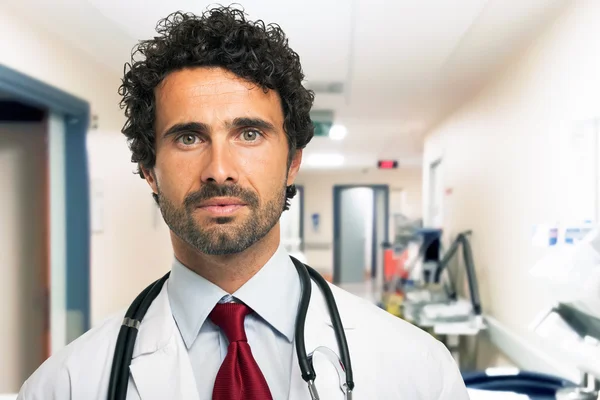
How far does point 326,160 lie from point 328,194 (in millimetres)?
155

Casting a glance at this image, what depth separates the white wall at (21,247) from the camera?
95cm

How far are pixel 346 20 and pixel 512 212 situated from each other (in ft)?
2.41

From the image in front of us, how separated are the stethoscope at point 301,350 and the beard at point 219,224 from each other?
123mm

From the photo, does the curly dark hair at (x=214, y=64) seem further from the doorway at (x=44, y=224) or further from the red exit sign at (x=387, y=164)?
the red exit sign at (x=387, y=164)

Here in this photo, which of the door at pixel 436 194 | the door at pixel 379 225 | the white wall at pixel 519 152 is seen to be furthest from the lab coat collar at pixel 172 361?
the door at pixel 436 194

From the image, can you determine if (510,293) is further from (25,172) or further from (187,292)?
(25,172)

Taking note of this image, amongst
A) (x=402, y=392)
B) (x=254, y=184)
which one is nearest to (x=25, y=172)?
(x=254, y=184)

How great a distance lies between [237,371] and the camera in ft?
1.80

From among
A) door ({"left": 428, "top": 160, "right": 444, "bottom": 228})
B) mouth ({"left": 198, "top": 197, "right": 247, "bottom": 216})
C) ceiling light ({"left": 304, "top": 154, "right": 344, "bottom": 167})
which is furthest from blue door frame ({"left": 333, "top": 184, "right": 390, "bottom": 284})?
mouth ({"left": 198, "top": 197, "right": 247, "bottom": 216})

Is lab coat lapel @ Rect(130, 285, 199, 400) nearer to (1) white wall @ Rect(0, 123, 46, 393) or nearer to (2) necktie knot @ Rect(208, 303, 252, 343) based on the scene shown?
(2) necktie knot @ Rect(208, 303, 252, 343)

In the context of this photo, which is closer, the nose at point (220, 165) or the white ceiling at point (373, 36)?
the nose at point (220, 165)

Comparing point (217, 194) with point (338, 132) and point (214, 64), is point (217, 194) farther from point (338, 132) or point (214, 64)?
point (338, 132)

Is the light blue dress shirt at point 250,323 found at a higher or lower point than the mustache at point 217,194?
lower

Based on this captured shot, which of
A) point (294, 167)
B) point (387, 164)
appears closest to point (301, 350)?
point (294, 167)
